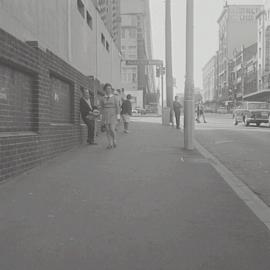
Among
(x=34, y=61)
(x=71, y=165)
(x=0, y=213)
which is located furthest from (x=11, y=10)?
(x=0, y=213)

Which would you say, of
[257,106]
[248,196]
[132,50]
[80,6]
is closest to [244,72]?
[132,50]

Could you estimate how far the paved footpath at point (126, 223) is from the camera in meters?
4.18

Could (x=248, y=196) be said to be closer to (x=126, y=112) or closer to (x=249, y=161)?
(x=249, y=161)

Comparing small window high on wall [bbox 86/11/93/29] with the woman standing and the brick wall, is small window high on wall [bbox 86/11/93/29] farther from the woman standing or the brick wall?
the brick wall

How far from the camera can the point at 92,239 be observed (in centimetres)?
475

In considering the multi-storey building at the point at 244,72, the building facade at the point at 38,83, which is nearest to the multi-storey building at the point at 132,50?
the multi-storey building at the point at 244,72

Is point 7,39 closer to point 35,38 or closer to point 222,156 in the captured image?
point 35,38

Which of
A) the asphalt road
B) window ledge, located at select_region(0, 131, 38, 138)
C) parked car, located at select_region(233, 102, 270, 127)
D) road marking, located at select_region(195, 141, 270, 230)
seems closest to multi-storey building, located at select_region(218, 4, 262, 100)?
parked car, located at select_region(233, 102, 270, 127)

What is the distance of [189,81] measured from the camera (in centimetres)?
1367

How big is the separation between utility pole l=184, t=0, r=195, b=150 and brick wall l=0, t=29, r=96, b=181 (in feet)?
10.1

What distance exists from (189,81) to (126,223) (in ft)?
28.8

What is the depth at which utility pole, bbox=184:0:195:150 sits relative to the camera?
13.4 metres

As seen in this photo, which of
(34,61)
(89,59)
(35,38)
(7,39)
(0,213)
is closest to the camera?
(0,213)

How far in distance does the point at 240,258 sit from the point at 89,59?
48.3 ft
